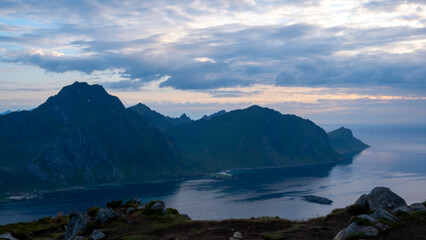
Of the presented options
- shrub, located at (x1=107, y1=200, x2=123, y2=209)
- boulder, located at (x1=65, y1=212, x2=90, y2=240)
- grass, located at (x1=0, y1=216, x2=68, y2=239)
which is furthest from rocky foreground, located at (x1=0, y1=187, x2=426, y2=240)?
shrub, located at (x1=107, y1=200, x2=123, y2=209)

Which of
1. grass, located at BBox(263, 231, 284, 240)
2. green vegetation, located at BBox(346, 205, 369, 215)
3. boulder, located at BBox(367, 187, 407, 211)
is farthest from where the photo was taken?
green vegetation, located at BBox(346, 205, 369, 215)

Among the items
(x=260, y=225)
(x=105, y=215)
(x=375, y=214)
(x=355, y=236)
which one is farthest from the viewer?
(x=105, y=215)

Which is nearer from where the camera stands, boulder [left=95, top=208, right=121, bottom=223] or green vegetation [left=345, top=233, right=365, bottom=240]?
green vegetation [left=345, top=233, right=365, bottom=240]

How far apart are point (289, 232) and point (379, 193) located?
10.9 m

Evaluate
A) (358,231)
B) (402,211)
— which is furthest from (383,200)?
(358,231)

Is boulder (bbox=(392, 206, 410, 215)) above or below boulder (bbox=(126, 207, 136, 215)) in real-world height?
above

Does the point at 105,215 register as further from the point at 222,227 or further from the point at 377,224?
the point at 377,224

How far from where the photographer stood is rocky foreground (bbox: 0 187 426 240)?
26859 millimetres

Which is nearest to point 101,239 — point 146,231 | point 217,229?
point 146,231

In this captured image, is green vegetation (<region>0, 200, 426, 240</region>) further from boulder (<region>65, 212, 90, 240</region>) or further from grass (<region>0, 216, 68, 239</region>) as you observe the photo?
boulder (<region>65, 212, 90, 240</region>)

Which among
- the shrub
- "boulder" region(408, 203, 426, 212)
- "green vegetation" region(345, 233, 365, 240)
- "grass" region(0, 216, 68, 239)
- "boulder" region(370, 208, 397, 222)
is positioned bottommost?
"grass" region(0, 216, 68, 239)

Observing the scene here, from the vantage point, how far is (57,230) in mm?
46625

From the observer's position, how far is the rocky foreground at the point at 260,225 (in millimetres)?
26859

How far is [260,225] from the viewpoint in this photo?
3384 cm
